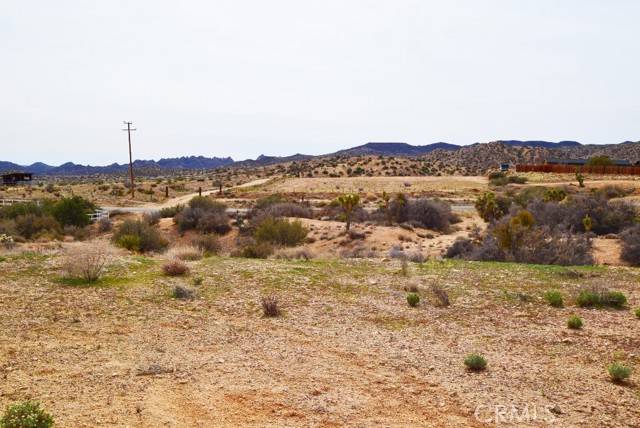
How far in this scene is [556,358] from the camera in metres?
9.03

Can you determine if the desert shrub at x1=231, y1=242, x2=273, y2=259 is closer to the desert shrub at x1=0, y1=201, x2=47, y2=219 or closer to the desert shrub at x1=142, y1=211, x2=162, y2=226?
the desert shrub at x1=142, y1=211, x2=162, y2=226

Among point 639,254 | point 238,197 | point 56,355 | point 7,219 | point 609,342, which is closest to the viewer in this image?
point 56,355

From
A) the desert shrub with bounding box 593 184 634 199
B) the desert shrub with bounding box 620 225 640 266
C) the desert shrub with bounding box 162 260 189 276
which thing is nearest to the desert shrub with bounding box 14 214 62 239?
the desert shrub with bounding box 162 260 189 276

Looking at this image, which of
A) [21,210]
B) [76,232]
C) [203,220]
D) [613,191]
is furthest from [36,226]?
[613,191]

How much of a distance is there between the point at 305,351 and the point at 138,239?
17.7 m

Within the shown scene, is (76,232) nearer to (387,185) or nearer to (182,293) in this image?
(182,293)

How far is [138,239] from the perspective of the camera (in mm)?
24922

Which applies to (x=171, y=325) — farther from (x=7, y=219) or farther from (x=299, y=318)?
(x=7, y=219)

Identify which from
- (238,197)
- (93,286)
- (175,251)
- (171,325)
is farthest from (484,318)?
(238,197)

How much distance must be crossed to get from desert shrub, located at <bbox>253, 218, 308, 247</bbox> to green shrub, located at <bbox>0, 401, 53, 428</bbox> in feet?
72.0

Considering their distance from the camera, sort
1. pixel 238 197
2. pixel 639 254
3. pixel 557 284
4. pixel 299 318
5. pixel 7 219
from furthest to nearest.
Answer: pixel 238 197 → pixel 7 219 → pixel 639 254 → pixel 557 284 → pixel 299 318

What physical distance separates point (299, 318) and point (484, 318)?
12.5ft

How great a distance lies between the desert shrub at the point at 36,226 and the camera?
31062 mm

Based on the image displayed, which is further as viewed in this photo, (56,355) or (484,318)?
(484,318)
